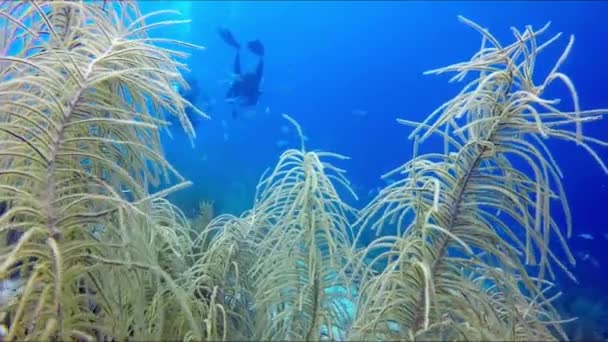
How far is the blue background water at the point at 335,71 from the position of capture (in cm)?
1889

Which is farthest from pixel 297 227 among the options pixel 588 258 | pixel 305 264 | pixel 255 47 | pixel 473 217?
pixel 255 47

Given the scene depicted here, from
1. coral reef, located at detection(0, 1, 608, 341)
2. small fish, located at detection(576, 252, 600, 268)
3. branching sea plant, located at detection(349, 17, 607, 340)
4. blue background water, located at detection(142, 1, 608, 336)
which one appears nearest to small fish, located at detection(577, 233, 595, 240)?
small fish, located at detection(576, 252, 600, 268)

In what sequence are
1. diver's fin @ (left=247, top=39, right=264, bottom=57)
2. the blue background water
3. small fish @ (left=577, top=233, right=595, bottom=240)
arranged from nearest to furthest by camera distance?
small fish @ (left=577, top=233, right=595, bottom=240) → diver's fin @ (left=247, top=39, right=264, bottom=57) → the blue background water

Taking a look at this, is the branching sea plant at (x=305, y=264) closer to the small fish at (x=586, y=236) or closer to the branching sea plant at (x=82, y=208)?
the branching sea plant at (x=82, y=208)

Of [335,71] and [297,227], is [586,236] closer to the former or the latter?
[297,227]

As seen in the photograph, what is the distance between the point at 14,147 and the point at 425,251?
185 cm

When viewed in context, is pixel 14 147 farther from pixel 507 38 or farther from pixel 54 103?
pixel 507 38

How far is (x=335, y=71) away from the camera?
82.2ft

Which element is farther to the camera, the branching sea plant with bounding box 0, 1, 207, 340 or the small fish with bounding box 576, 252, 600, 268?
the small fish with bounding box 576, 252, 600, 268

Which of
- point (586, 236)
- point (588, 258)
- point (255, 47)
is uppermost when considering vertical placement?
point (255, 47)

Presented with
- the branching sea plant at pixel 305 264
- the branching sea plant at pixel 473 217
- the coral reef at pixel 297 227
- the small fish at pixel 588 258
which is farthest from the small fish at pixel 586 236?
the branching sea plant at pixel 305 264

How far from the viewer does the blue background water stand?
18891 millimetres

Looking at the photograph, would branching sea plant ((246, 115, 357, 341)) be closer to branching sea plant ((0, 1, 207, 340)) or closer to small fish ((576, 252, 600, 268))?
branching sea plant ((0, 1, 207, 340))

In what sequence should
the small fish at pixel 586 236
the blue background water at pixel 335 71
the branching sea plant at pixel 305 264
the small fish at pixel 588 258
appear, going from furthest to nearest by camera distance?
the blue background water at pixel 335 71, the small fish at pixel 586 236, the small fish at pixel 588 258, the branching sea plant at pixel 305 264
